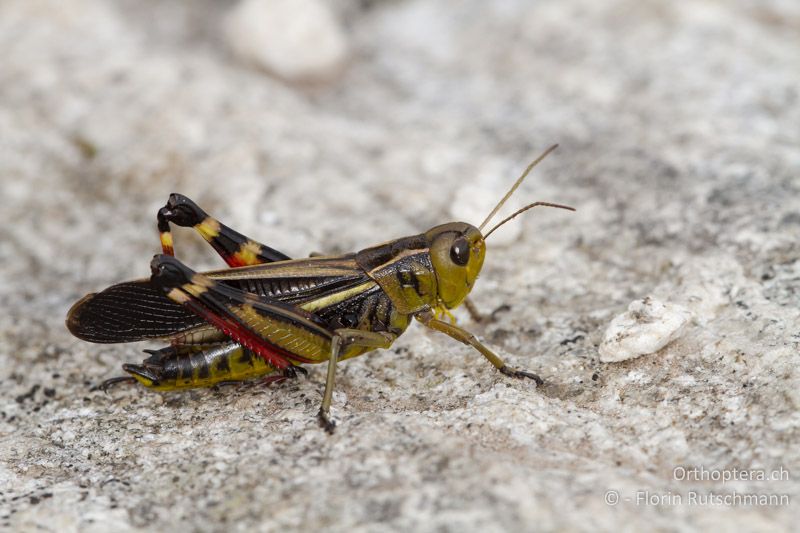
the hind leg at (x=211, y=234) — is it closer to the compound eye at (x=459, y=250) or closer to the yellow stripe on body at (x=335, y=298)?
the yellow stripe on body at (x=335, y=298)

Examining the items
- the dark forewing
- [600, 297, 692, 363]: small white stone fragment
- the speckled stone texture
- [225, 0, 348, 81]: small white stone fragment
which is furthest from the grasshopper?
[225, 0, 348, 81]: small white stone fragment

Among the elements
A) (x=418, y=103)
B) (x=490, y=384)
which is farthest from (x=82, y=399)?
(x=418, y=103)

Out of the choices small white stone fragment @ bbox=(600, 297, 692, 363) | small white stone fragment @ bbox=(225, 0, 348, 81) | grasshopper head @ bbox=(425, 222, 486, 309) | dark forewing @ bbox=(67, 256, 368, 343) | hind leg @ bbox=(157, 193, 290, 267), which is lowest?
small white stone fragment @ bbox=(600, 297, 692, 363)

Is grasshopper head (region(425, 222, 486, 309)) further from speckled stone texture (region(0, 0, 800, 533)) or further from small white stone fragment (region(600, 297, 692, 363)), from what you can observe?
small white stone fragment (region(600, 297, 692, 363))

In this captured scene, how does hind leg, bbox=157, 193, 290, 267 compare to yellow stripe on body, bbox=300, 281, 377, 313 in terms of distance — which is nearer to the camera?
yellow stripe on body, bbox=300, 281, 377, 313

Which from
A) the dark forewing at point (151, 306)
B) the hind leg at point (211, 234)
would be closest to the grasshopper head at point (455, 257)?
the dark forewing at point (151, 306)

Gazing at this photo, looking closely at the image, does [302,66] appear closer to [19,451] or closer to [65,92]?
[65,92]
